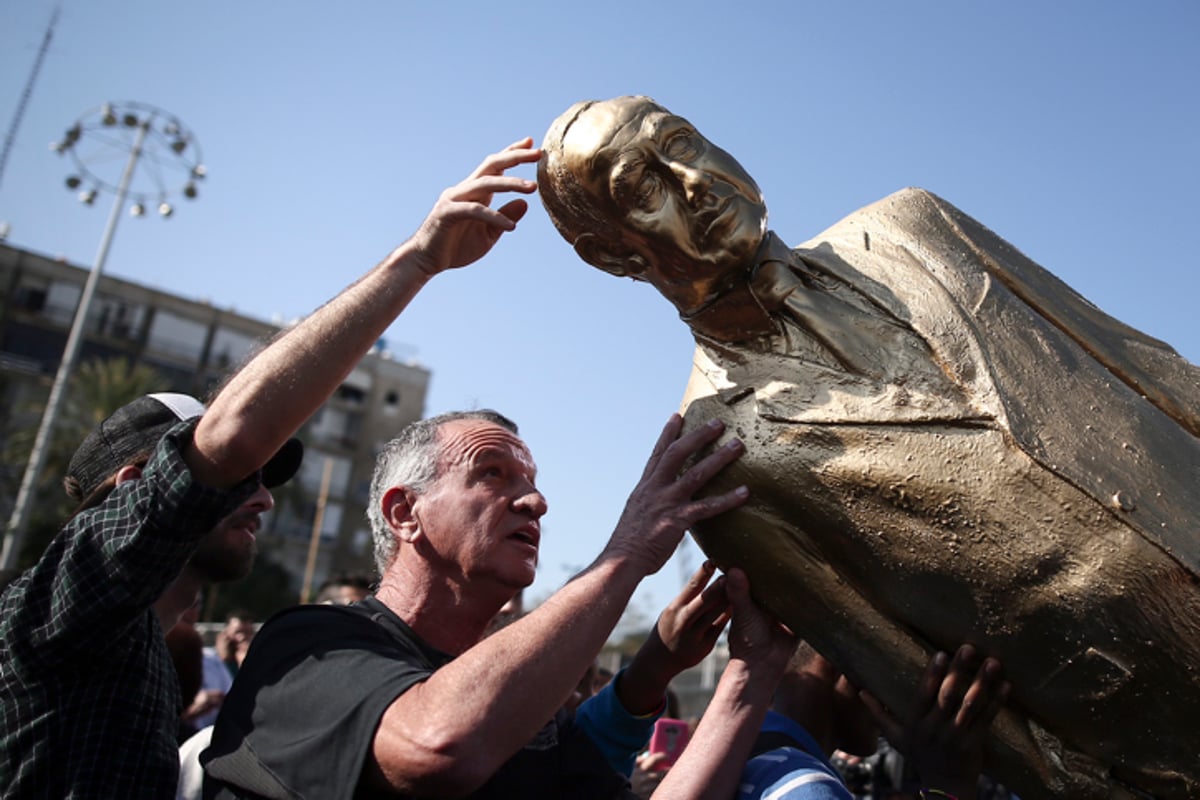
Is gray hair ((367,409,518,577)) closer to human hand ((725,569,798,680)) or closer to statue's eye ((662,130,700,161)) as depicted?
human hand ((725,569,798,680))

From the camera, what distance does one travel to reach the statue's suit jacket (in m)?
1.63

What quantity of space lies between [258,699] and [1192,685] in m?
1.60

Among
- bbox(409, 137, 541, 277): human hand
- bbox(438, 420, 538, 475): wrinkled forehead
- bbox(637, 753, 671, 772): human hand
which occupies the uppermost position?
bbox(409, 137, 541, 277): human hand

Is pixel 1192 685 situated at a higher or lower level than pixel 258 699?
higher

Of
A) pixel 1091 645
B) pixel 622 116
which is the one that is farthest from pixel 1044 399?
pixel 622 116

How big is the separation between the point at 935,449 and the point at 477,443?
3.67 ft

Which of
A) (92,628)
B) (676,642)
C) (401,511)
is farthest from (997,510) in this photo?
(92,628)

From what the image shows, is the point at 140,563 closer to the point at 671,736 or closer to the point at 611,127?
the point at 611,127

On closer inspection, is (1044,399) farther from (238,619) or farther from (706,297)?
(238,619)

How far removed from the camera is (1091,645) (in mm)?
1638

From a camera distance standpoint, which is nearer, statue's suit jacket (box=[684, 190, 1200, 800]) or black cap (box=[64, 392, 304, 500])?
statue's suit jacket (box=[684, 190, 1200, 800])

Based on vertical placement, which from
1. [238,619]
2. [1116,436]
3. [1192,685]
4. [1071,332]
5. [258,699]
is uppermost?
[1071,332]

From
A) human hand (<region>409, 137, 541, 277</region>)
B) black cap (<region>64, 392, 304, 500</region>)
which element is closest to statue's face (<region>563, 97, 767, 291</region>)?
human hand (<region>409, 137, 541, 277</region>)

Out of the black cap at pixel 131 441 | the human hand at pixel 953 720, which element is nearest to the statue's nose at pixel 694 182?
the human hand at pixel 953 720
